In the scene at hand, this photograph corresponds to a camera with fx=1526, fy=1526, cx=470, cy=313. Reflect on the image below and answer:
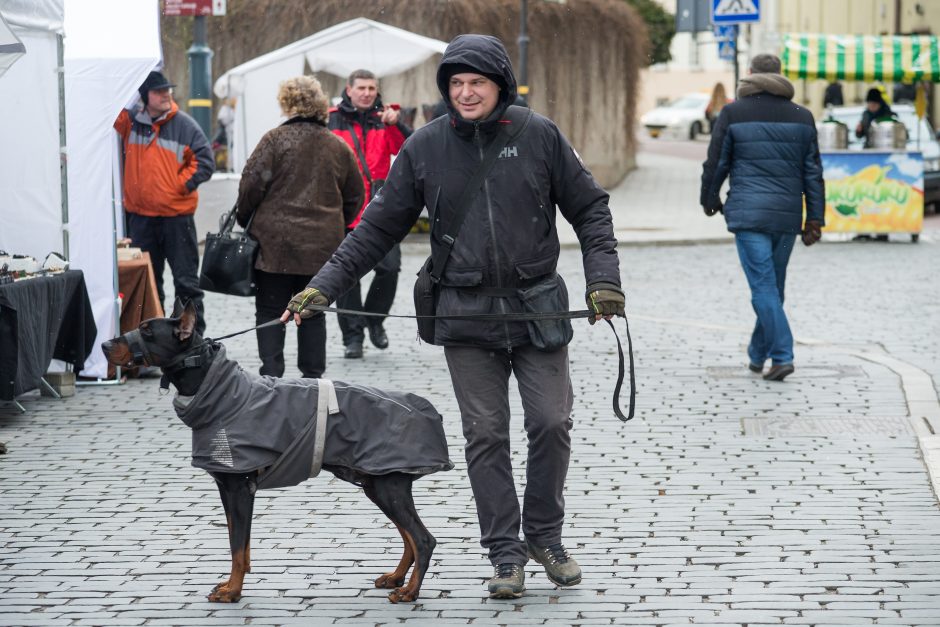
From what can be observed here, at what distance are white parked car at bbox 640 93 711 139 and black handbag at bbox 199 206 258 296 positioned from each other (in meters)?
41.9

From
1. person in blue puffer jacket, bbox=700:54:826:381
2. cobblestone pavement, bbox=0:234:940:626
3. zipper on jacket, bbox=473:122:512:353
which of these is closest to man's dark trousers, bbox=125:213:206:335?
cobblestone pavement, bbox=0:234:940:626

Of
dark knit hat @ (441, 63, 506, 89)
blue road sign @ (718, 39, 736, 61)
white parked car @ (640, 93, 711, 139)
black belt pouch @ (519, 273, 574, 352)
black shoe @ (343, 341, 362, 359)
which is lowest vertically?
black shoe @ (343, 341, 362, 359)

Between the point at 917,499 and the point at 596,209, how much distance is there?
2.19 m

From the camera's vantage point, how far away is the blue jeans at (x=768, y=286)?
9445mm

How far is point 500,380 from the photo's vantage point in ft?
17.5

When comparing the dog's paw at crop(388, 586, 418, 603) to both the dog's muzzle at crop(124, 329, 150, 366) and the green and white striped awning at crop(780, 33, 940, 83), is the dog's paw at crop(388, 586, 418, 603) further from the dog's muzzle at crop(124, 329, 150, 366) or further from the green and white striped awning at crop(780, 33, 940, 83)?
the green and white striped awning at crop(780, 33, 940, 83)

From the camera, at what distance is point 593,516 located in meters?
6.29

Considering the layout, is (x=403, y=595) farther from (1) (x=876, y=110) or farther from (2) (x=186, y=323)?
(1) (x=876, y=110)

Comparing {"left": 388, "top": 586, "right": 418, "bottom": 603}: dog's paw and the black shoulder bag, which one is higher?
the black shoulder bag

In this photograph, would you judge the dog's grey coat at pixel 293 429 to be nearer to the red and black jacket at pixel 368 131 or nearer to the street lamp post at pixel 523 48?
the red and black jacket at pixel 368 131

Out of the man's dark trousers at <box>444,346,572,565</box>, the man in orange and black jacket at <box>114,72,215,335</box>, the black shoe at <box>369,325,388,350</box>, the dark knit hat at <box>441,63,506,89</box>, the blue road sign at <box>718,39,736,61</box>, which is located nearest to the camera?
the dark knit hat at <box>441,63,506,89</box>

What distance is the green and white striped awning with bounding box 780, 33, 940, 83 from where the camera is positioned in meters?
21.4

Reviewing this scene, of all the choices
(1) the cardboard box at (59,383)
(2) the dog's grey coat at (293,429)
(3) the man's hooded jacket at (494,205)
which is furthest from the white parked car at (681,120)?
(2) the dog's grey coat at (293,429)

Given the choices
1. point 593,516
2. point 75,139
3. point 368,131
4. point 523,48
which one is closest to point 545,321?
point 593,516
